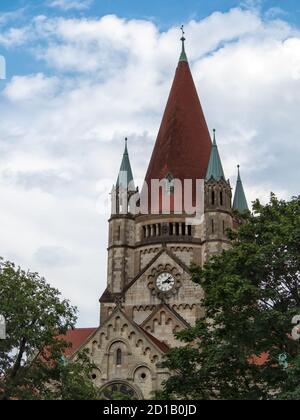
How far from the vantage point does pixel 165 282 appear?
5631 cm

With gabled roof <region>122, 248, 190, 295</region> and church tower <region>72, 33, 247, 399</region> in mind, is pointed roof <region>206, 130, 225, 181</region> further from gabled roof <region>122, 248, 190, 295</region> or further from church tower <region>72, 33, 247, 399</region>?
gabled roof <region>122, 248, 190, 295</region>

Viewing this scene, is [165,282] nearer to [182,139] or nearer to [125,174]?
[125,174]

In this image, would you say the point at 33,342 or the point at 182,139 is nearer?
the point at 33,342

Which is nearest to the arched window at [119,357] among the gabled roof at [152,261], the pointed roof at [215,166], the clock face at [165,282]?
the clock face at [165,282]

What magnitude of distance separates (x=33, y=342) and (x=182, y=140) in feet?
116

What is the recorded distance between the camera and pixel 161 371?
154 feet

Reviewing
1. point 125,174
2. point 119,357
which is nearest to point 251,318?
point 119,357

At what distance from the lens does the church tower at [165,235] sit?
5238 cm

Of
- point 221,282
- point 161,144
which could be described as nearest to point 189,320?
point 161,144

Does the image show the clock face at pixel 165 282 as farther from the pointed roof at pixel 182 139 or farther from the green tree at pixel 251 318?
the green tree at pixel 251 318

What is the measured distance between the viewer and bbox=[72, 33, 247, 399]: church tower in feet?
172

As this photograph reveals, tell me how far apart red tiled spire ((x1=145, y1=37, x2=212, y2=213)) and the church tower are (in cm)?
8

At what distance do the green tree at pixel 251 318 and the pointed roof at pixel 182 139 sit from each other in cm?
3312
